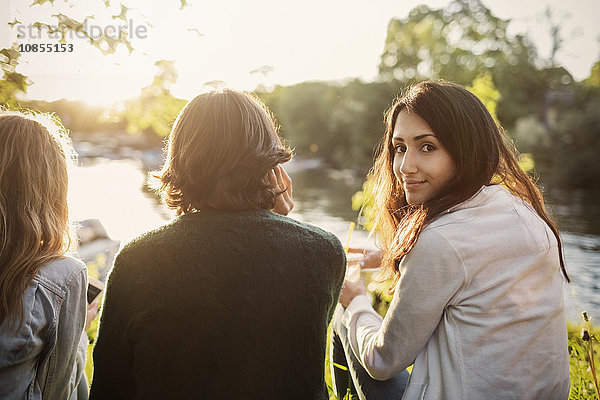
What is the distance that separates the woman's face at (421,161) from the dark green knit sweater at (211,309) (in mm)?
410

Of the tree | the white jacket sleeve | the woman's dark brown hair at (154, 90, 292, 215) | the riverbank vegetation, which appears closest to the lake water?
the riverbank vegetation

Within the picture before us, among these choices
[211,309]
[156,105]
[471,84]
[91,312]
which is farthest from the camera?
[471,84]

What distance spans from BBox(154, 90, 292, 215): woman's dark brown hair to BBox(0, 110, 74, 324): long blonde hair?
1.23ft

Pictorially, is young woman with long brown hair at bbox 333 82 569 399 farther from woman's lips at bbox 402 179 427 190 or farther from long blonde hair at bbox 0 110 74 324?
long blonde hair at bbox 0 110 74 324

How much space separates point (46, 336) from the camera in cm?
146

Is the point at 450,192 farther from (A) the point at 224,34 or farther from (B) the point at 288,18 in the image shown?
(B) the point at 288,18

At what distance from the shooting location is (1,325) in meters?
1.40

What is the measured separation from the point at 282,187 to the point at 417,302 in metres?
0.49

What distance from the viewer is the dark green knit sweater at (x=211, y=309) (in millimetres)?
1300

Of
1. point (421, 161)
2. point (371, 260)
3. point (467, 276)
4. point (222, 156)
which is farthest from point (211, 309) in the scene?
point (371, 260)

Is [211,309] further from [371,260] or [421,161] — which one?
[371,260]

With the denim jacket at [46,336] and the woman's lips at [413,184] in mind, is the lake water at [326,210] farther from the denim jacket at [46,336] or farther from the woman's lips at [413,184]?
the woman's lips at [413,184]

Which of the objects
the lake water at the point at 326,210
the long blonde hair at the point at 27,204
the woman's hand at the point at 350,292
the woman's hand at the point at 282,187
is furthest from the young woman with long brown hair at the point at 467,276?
the lake water at the point at 326,210

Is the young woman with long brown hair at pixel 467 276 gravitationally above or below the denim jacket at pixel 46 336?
above
